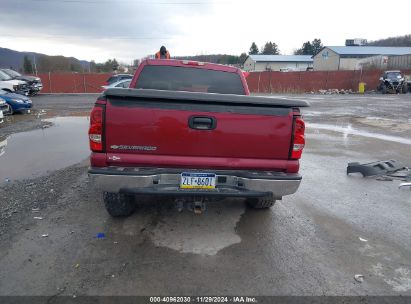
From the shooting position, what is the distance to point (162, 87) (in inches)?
198

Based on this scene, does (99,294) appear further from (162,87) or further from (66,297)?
(162,87)

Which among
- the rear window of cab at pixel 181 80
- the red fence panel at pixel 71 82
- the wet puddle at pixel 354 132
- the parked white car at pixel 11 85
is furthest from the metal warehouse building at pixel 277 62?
the rear window of cab at pixel 181 80

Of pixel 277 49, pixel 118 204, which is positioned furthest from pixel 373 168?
pixel 277 49

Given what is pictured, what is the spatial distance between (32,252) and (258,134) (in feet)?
8.90

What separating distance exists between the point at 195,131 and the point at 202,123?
11cm

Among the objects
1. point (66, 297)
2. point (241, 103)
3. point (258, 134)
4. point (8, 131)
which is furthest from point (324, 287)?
point (8, 131)

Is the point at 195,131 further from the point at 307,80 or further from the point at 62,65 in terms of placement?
the point at 62,65

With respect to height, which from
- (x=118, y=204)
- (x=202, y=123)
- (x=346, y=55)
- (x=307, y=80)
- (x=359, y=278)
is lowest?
(x=359, y=278)

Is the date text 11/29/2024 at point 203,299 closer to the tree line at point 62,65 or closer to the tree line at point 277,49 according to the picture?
the tree line at point 62,65

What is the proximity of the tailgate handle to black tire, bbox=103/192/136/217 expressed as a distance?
1329mm

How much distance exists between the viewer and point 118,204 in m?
4.12

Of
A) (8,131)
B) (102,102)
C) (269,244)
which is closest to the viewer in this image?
(102,102)

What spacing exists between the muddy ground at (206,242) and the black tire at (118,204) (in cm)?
14

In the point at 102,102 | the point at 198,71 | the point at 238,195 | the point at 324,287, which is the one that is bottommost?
the point at 324,287
